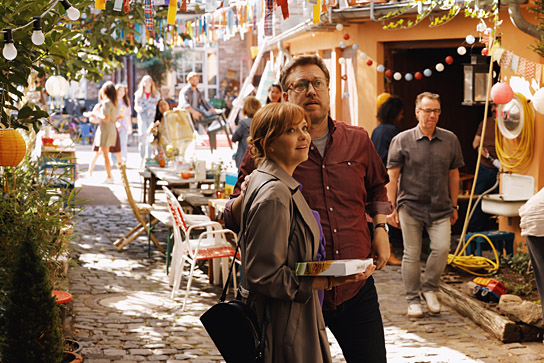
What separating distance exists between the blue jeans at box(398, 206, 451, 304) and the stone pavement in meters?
0.32

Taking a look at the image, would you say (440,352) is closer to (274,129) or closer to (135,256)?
(274,129)

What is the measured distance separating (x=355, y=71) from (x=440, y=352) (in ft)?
24.1

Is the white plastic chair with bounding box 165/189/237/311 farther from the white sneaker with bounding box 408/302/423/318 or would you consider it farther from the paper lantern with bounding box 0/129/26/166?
the paper lantern with bounding box 0/129/26/166

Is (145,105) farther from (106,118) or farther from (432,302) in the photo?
(432,302)

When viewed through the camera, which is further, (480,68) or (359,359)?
(480,68)

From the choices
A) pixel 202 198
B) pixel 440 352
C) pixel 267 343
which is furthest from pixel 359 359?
pixel 202 198

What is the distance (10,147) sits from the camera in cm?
591

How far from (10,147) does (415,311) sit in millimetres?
3856

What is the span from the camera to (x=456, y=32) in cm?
1125

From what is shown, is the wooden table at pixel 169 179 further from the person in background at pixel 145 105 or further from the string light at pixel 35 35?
the person in background at pixel 145 105

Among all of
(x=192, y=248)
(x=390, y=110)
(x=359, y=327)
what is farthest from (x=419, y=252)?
(x=359, y=327)

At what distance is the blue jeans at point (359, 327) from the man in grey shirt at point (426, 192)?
364 cm

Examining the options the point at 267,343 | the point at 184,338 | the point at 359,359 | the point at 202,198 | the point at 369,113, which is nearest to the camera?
the point at 267,343

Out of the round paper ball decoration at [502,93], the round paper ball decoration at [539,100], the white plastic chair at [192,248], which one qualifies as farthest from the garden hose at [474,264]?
the white plastic chair at [192,248]
